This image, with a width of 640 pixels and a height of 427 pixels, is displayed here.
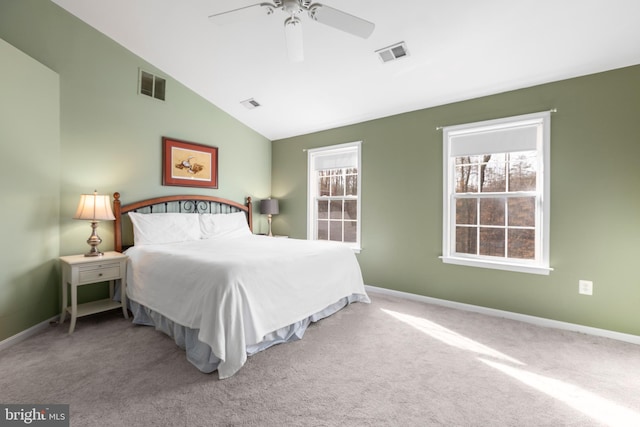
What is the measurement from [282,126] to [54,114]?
283 centimetres

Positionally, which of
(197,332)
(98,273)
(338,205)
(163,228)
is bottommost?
(197,332)

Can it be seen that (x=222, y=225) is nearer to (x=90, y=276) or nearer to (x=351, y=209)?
(x=90, y=276)

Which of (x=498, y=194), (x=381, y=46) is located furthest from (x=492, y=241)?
(x=381, y=46)

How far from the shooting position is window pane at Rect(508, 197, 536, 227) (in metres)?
3.09

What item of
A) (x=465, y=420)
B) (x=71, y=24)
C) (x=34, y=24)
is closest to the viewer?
(x=465, y=420)

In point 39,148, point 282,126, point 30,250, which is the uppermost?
point 282,126

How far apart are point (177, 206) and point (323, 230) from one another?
7.27 ft

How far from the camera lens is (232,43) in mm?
3121

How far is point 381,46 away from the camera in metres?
2.85

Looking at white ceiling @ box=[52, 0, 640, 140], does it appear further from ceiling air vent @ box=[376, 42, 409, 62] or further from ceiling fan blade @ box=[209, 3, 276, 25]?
ceiling fan blade @ box=[209, 3, 276, 25]

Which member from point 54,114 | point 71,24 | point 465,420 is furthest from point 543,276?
point 71,24

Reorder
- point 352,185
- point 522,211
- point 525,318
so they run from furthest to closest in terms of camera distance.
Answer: point 352,185
point 522,211
point 525,318

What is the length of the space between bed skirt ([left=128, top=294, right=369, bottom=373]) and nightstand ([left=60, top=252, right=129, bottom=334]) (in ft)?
0.76

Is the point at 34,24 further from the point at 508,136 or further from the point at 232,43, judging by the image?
the point at 508,136
